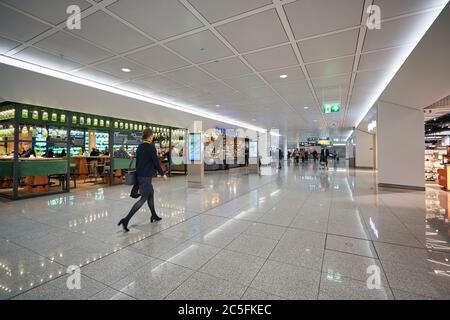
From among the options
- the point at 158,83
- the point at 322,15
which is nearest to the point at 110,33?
the point at 158,83

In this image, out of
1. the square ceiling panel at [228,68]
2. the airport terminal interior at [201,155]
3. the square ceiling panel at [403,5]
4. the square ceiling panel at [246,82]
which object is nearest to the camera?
the airport terminal interior at [201,155]

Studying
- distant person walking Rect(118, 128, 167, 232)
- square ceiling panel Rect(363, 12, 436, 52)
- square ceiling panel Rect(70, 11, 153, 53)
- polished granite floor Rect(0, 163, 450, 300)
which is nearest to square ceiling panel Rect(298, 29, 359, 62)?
square ceiling panel Rect(363, 12, 436, 52)

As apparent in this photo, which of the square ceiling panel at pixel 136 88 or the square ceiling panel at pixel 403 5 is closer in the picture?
the square ceiling panel at pixel 403 5

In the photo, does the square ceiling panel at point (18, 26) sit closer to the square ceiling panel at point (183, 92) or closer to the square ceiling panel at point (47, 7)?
the square ceiling panel at point (47, 7)

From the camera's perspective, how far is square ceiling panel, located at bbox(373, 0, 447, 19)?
2889 millimetres

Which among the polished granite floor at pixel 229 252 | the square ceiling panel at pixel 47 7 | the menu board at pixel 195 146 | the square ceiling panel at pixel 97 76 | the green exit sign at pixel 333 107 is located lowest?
the polished granite floor at pixel 229 252

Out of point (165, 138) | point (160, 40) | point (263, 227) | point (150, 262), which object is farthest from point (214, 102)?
point (150, 262)

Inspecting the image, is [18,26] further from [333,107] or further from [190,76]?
[333,107]

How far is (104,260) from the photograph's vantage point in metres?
2.27

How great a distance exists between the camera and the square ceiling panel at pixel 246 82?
6.02 m

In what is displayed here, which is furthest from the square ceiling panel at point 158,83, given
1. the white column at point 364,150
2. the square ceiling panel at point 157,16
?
the white column at point 364,150

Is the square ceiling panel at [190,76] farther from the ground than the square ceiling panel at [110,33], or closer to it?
farther from the ground

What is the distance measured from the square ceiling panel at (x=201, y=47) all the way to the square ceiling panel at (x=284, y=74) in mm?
1641

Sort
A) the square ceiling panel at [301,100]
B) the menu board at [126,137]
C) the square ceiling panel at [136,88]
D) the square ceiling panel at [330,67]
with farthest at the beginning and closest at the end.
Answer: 1. the menu board at [126,137]
2. the square ceiling panel at [301,100]
3. the square ceiling panel at [136,88]
4. the square ceiling panel at [330,67]
